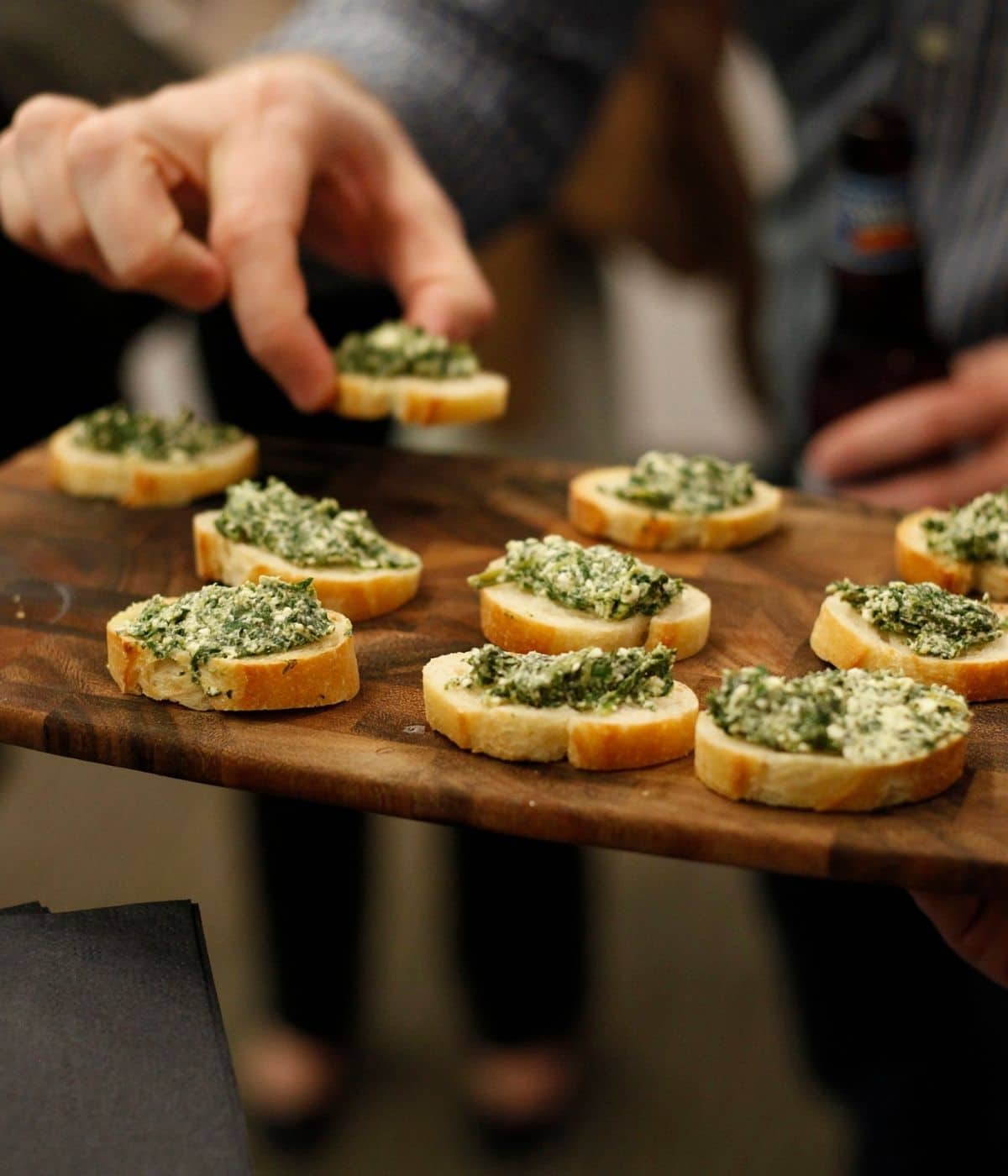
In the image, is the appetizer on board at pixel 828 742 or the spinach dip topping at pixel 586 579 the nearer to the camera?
the appetizer on board at pixel 828 742

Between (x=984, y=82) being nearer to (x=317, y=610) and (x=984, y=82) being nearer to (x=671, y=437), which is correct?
(x=317, y=610)

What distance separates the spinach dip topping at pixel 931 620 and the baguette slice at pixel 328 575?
79cm

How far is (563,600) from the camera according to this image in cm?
214

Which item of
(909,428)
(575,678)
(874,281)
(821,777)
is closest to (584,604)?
(575,678)

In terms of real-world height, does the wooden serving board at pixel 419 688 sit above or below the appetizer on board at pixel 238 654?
below

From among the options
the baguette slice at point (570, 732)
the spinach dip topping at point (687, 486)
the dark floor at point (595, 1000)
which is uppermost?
the spinach dip topping at point (687, 486)

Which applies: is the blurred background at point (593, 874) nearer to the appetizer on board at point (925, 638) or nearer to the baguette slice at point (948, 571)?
the appetizer on board at point (925, 638)

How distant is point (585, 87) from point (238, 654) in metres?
2.66

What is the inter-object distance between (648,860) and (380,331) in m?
2.46

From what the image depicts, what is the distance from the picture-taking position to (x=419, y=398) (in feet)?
8.89

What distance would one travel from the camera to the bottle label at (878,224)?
329 centimetres

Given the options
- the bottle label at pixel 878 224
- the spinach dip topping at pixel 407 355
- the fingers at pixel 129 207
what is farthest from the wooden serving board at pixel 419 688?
the bottle label at pixel 878 224

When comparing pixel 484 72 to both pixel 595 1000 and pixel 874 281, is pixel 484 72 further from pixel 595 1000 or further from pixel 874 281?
pixel 595 1000

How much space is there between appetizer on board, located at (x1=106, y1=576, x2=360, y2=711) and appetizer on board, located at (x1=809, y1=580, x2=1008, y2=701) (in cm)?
78
